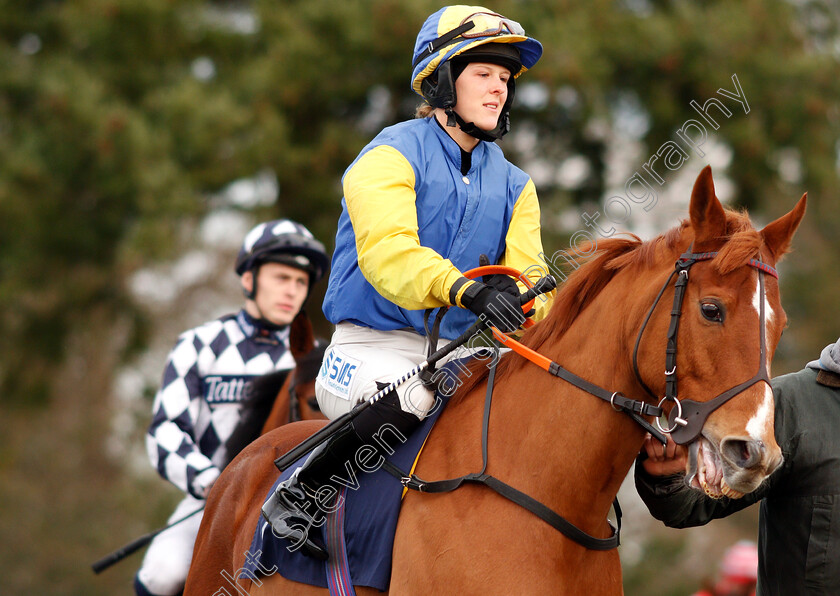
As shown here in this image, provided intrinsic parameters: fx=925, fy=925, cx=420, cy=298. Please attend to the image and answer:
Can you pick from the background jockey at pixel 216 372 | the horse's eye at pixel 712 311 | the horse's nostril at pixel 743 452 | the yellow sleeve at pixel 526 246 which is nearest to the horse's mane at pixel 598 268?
the horse's eye at pixel 712 311

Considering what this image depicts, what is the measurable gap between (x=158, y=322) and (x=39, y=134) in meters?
5.43

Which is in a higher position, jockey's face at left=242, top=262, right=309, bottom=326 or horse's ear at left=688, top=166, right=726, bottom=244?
jockey's face at left=242, top=262, right=309, bottom=326

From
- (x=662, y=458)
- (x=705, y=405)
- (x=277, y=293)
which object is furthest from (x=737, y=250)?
(x=277, y=293)

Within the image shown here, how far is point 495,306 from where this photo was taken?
2848mm

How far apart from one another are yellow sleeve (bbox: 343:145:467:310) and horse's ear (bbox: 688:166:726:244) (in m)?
0.71

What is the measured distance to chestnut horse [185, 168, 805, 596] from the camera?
2.46m

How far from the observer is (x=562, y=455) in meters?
2.80

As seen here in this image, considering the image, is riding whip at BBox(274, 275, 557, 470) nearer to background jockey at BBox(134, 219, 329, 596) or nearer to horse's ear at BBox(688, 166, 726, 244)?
horse's ear at BBox(688, 166, 726, 244)

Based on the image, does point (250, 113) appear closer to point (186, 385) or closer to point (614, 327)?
point (186, 385)

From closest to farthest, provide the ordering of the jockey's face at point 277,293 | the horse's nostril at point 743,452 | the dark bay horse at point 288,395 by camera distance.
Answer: the horse's nostril at point 743,452 < the dark bay horse at point 288,395 < the jockey's face at point 277,293

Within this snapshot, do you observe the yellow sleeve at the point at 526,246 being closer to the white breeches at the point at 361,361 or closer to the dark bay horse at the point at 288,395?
the white breeches at the point at 361,361

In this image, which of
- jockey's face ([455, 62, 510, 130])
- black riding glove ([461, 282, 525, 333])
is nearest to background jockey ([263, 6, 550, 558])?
jockey's face ([455, 62, 510, 130])

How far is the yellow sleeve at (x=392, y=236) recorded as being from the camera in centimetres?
291

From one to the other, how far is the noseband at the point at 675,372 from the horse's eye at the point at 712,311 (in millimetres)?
70
